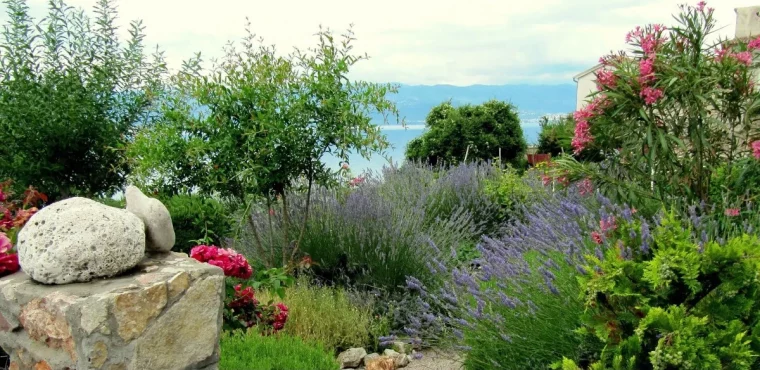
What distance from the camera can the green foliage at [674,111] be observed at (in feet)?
16.2

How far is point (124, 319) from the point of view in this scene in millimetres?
2762

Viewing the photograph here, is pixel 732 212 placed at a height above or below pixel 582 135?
below

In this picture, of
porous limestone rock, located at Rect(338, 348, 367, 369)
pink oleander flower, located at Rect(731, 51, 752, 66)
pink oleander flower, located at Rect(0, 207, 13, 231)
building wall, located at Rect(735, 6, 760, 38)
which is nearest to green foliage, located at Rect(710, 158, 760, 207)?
pink oleander flower, located at Rect(731, 51, 752, 66)

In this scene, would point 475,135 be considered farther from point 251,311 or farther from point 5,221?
point 5,221

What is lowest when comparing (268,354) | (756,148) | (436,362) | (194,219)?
(436,362)

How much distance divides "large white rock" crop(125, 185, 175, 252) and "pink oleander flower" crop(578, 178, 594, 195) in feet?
11.4

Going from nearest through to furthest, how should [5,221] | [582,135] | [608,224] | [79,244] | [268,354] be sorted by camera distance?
[79,244] < [268,354] < [608,224] < [5,221] < [582,135]

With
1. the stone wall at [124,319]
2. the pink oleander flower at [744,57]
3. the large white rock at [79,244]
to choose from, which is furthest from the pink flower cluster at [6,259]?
the pink oleander flower at [744,57]

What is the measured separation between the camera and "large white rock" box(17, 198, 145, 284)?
2875mm

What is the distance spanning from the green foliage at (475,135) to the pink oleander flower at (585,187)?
27.6 ft

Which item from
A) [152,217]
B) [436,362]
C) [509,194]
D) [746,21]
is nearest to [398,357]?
[436,362]

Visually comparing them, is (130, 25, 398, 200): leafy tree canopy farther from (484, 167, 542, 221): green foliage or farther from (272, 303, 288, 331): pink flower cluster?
(484, 167, 542, 221): green foliage

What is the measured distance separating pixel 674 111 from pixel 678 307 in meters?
2.82

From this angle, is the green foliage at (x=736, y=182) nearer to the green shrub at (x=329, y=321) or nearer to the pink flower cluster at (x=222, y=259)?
the green shrub at (x=329, y=321)
